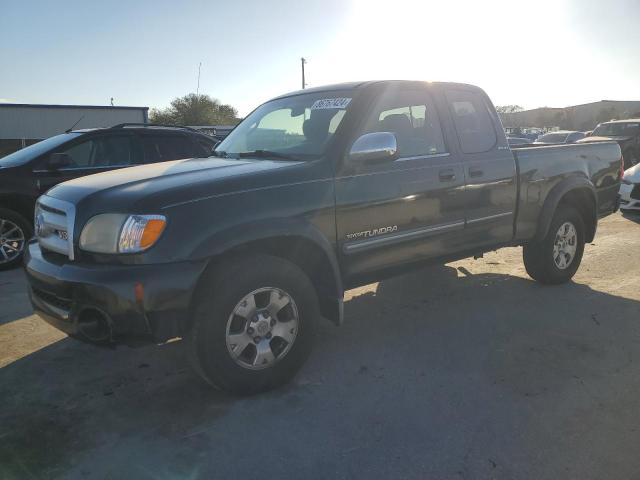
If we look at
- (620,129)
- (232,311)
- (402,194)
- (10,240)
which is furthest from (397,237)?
(620,129)

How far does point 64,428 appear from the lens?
2756 mm

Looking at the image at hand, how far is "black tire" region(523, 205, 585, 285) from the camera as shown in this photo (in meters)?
4.95

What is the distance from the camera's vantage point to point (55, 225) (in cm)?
300

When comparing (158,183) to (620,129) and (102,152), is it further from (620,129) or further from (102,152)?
(620,129)

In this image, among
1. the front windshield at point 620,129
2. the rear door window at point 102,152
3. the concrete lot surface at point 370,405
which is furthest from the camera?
the front windshield at point 620,129

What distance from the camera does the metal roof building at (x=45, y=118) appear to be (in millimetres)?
30297

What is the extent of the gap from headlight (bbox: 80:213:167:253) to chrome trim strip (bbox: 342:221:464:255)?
1.25 m

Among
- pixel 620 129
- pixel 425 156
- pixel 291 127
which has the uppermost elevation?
pixel 620 129

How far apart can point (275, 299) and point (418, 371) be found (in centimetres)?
113

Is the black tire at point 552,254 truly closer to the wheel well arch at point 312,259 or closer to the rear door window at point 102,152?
the wheel well arch at point 312,259

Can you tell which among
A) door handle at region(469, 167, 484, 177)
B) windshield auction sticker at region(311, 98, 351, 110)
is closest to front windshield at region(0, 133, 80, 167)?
windshield auction sticker at region(311, 98, 351, 110)

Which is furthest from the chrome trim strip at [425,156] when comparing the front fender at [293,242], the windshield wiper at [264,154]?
the front fender at [293,242]

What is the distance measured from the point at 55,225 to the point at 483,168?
128 inches

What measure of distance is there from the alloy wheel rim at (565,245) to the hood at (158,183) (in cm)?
321
